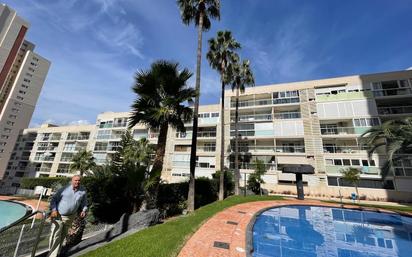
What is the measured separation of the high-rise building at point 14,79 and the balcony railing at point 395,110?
90.3 m

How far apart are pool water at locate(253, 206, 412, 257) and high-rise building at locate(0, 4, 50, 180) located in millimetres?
78602

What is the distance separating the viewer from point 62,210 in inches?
191

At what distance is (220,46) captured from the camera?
2202cm

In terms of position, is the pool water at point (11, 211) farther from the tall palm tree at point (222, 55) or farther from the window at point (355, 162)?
the window at point (355, 162)

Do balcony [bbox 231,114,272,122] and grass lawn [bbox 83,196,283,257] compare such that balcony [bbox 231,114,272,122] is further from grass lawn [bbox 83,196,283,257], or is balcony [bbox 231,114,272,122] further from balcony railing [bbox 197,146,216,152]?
grass lawn [bbox 83,196,283,257]

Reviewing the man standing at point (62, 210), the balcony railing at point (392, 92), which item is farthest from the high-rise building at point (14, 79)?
the balcony railing at point (392, 92)

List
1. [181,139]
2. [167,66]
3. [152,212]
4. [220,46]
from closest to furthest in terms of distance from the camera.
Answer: [152,212], [167,66], [220,46], [181,139]

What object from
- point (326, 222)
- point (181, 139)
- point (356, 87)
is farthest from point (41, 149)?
point (356, 87)

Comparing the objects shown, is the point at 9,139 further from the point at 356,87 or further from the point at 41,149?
the point at 356,87

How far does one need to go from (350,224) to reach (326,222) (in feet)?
4.88

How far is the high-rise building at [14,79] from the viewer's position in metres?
60.3

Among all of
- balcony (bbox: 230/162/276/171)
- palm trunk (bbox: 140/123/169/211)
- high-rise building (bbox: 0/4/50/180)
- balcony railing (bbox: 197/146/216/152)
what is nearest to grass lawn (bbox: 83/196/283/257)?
palm trunk (bbox: 140/123/169/211)

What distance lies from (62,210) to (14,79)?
86426 millimetres

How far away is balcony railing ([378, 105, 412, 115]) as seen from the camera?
2736 cm
